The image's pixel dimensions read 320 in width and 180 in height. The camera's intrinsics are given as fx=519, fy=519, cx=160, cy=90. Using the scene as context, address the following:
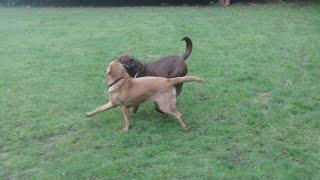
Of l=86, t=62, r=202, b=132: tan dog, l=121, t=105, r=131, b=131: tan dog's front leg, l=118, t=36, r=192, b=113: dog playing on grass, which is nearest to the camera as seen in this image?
l=86, t=62, r=202, b=132: tan dog

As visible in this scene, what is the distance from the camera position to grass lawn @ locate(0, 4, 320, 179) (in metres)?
5.30

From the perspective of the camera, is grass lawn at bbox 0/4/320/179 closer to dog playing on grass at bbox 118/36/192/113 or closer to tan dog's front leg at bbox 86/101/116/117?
tan dog's front leg at bbox 86/101/116/117

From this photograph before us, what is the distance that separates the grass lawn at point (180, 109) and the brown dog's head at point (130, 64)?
0.62m

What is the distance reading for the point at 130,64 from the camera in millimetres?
6387

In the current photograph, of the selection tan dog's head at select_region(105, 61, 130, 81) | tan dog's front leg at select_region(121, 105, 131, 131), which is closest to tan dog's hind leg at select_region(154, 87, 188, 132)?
tan dog's front leg at select_region(121, 105, 131, 131)

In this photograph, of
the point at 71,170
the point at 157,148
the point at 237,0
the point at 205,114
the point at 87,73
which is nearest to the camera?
the point at 71,170

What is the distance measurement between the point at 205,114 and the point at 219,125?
1.50ft

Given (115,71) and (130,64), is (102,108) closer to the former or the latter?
(115,71)

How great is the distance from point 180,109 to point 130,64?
1002 mm

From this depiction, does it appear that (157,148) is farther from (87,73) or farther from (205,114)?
(87,73)

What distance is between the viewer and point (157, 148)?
5.66 meters

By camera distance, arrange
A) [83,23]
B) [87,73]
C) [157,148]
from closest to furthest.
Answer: [157,148]
[87,73]
[83,23]

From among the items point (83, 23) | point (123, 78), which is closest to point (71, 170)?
point (123, 78)

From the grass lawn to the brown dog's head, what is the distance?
62 centimetres
